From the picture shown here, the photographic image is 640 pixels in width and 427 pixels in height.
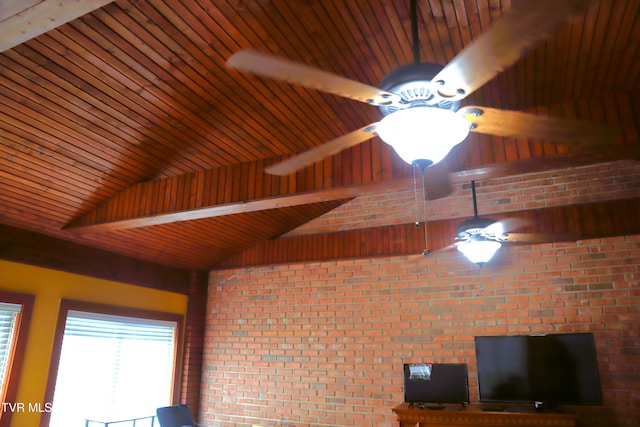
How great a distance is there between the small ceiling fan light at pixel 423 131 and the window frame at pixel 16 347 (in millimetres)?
4318

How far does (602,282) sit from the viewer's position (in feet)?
15.9

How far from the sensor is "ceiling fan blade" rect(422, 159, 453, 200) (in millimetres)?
2827

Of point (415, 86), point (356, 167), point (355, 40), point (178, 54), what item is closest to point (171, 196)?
point (178, 54)

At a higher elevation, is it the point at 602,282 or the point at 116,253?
the point at 116,253

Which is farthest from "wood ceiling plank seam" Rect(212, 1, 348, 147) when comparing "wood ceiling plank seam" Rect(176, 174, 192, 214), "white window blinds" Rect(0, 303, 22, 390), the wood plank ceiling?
"white window blinds" Rect(0, 303, 22, 390)

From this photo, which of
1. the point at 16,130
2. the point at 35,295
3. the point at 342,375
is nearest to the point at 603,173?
the point at 342,375

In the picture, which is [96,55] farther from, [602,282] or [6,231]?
[602,282]

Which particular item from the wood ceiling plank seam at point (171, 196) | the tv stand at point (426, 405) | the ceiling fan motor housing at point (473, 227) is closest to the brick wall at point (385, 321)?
the tv stand at point (426, 405)

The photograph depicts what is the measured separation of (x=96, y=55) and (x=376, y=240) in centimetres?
384

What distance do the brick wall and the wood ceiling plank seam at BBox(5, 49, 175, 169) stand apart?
3185mm

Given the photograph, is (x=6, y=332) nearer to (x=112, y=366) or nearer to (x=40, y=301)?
(x=40, y=301)

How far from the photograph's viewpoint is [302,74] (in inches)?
69.9

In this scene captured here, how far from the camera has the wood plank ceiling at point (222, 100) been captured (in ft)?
9.27

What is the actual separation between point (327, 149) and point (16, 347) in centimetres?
399
